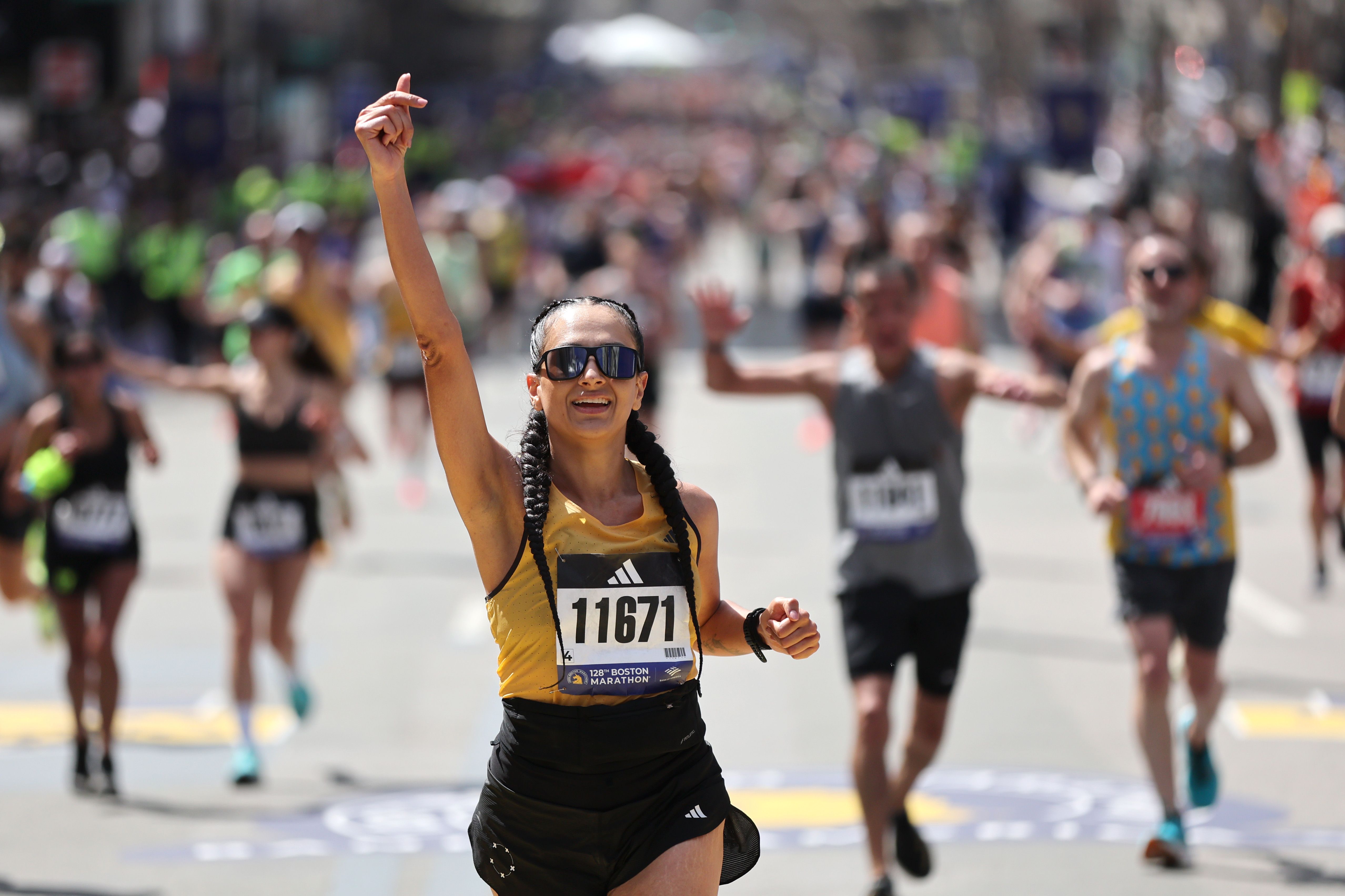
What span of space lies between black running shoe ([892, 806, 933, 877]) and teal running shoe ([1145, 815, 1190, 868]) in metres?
0.78

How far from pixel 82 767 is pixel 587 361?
445cm

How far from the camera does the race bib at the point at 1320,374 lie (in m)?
10.4

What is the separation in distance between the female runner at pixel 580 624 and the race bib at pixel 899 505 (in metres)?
2.29

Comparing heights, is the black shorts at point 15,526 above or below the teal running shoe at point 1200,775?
above

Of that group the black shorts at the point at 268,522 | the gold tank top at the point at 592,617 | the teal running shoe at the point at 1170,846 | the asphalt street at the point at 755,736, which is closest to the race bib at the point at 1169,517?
the teal running shoe at the point at 1170,846

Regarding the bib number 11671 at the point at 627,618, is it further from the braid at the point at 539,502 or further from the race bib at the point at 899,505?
the race bib at the point at 899,505

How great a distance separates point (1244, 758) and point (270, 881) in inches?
152

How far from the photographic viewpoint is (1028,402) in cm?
610

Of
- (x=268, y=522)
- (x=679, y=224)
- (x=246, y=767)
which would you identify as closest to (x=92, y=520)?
(x=268, y=522)

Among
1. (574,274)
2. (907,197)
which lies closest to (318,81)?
(907,197)

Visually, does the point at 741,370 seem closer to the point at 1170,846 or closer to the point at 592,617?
the point at 1170,846

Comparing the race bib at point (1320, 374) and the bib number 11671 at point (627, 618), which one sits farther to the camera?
the race bib at point (1320, 374)

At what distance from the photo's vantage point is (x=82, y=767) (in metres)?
7.46

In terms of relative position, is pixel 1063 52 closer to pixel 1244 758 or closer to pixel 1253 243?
pixel 1253 243
